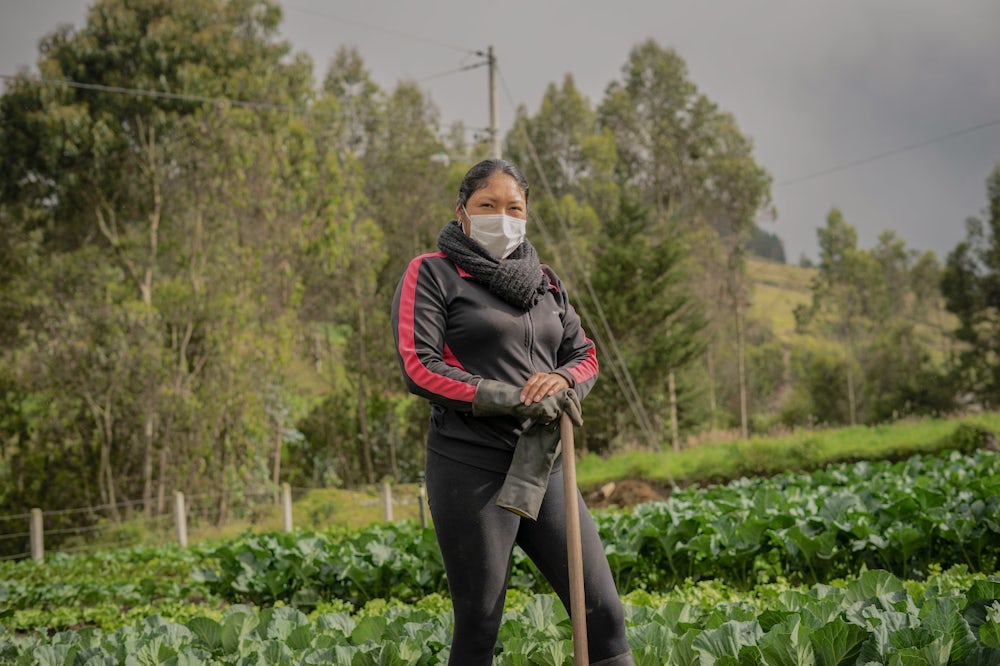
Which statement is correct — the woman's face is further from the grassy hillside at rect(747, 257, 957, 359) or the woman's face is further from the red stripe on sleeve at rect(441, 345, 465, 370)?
the grassy hillside at rect(747, 257, 957, 359)

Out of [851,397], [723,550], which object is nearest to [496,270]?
[723,550]

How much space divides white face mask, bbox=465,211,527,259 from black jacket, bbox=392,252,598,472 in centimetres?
12

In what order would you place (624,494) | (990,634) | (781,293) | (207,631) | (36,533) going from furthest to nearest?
(781,293) → (624,494) → (36,533) → (207,631) → (990,634)

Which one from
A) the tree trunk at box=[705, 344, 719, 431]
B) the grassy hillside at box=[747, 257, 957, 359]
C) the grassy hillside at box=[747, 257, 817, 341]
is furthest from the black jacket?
the grassy hillside at box=[747, 257, 817, 341]

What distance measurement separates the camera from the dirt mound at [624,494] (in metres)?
12.7

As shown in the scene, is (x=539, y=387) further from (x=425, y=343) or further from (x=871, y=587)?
(x=871, y=587)

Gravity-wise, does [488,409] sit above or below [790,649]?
above

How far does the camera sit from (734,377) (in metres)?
36.4

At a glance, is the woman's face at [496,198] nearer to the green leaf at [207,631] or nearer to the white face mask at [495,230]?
the white face mask at [495,230]

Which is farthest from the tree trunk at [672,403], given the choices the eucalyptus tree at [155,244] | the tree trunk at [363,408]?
the eucalyptus tree at [155,244]

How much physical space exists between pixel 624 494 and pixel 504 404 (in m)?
11.1

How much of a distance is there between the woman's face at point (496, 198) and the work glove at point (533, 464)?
0.59m

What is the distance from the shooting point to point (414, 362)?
237 centimetres

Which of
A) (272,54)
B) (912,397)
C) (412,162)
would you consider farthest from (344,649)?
(912,397)
